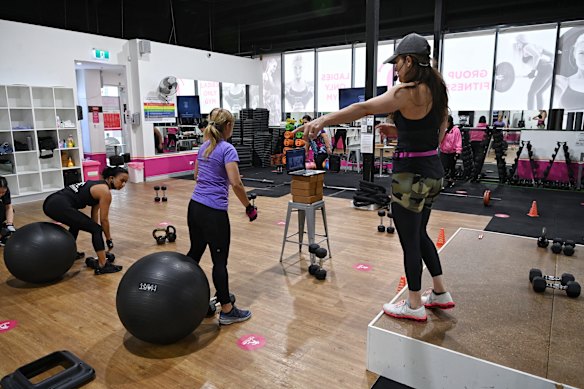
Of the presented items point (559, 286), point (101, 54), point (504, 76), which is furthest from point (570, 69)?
point (101, 54)

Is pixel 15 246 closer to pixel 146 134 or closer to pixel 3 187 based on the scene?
pixel 3 187

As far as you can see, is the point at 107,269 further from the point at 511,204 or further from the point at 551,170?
the point at 551,170

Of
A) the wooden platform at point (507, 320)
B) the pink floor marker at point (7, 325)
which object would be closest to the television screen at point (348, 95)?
the wooden platform at point (507, 320)

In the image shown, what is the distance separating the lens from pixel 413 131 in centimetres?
216

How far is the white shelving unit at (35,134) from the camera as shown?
24.3ft

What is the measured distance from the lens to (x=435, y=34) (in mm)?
9117

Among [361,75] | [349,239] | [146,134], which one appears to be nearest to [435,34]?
[361,75]

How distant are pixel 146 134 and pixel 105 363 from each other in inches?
309

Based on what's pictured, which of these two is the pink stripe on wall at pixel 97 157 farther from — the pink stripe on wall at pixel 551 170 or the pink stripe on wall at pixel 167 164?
the pink stripe on wall at pixel 551 170

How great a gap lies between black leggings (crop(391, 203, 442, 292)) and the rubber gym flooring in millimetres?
3569

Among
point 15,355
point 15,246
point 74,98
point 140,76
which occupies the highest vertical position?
point 140,76

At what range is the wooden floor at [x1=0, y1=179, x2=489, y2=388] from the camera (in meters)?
2.50

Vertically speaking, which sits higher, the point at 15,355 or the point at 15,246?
the point at 15,246

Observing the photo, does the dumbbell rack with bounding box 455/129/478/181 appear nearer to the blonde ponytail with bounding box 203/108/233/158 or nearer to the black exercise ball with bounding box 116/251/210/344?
the blonde ponytail with bounding box 203/108/233/158
